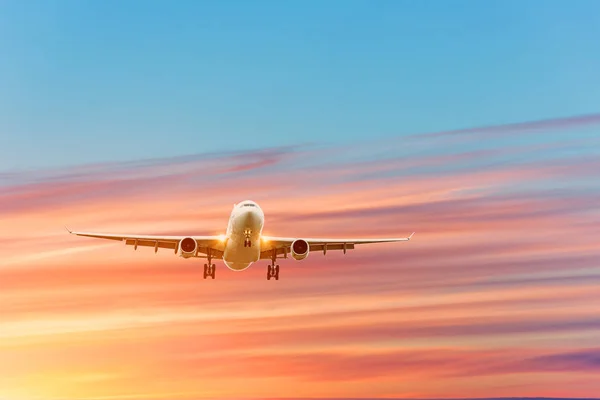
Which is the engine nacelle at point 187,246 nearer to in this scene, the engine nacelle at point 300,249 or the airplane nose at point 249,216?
the engine nacelle at point 300,249

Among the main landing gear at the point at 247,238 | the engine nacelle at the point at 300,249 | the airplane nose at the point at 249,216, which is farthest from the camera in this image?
the engine nacelle at the point at 300,249

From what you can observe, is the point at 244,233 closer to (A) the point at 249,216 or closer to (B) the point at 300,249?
(A) the point at 249,216

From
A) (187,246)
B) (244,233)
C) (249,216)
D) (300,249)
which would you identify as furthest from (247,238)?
(187,246)

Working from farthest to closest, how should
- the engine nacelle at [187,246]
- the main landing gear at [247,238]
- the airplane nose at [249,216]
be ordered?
the engine nacelle at [187,246] → the main landing gear at [247,238] → the airplane nose at [249,216]

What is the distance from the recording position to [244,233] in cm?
11981

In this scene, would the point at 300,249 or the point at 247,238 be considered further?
the point at 300,249

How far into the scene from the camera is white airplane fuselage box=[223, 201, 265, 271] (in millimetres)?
118250

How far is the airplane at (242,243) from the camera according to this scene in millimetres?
119250

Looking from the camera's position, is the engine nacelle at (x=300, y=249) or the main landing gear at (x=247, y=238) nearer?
the main landing gear at (x=247, y=238)

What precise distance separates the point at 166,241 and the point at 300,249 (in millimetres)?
14012

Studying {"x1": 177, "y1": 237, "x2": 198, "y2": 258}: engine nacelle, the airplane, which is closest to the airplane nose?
the airplane

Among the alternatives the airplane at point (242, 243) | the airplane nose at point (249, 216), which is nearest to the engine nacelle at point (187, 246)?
the airplane at point (242, 243)

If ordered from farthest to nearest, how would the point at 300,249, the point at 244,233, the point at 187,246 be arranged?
the point at 187,246
the point at 300,249
the point at 244,233

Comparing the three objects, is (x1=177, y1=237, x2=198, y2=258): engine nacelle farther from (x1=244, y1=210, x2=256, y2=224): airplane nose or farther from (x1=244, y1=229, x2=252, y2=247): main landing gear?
(x1=244, y1=210, x2=256, y2=224): airplane nose
